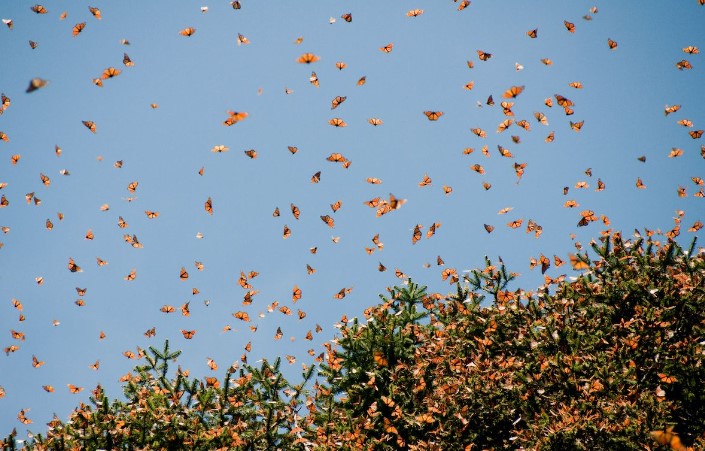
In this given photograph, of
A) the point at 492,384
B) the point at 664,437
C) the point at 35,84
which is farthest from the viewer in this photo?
the point at 492,384

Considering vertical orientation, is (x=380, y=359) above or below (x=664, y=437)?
above

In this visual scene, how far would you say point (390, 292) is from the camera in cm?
1382

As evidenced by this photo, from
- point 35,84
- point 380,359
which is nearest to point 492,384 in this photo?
point 380,359

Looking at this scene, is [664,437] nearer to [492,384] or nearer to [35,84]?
[492,384]

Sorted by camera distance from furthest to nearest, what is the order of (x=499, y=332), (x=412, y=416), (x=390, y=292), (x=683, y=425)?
(x=390, y=292) < (x=499, y=332) < (x=412, y=416) < (x=683, y=425)

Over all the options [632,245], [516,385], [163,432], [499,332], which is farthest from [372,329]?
[632,245]

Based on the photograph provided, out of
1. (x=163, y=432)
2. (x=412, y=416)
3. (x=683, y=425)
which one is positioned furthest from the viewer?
(x=412, y=416)

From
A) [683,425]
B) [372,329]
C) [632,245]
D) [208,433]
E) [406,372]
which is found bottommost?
[683,425]

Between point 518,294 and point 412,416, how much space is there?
429 cm

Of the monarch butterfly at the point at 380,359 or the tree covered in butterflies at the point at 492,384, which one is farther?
the monarch butterfly at the point at 380,359

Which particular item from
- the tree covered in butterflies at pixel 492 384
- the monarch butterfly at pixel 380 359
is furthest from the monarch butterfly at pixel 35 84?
the monarch butterfly at pixel 380 359

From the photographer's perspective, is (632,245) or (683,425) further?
(632,245)

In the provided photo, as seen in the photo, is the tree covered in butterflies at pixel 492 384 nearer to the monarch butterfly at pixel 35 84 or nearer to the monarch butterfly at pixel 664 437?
the monarch butterfly at pixel 664 437

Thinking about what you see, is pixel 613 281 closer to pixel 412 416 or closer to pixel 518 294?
pixel 518 294
